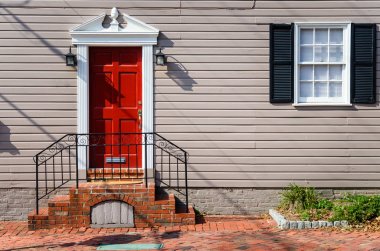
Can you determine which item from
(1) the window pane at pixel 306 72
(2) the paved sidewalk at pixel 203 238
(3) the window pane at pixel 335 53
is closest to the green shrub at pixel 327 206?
(2) the paved sidewalk at pixel 203 238

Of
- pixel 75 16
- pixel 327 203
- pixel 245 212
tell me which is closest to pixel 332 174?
pixel 327 203

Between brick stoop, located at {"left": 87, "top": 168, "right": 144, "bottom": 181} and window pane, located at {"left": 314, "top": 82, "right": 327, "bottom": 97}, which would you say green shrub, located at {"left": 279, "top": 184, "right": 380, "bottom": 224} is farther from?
brick stoop, located at {"left": 87, "top": 168, "right": 144, "bottom": 181}

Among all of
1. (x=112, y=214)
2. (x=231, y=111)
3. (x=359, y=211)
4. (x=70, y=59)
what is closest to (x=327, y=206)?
(x=359, y=211)

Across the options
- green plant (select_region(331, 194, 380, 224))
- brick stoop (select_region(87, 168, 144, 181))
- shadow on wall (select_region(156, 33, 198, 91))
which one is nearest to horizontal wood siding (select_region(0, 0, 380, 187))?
shadow on wall (select_region(156, 33, 198, 91))

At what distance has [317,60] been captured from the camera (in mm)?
9125

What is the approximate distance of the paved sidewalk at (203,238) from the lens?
23.1ft

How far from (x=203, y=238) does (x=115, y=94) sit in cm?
308

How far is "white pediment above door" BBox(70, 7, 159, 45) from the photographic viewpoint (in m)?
8.95

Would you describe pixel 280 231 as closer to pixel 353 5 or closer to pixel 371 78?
pixel 371 78

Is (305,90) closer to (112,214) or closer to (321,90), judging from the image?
(321,90)

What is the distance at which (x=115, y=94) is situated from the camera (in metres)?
9.14

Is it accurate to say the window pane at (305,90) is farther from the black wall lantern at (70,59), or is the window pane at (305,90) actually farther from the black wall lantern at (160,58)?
the black wall lantern at (70,59)

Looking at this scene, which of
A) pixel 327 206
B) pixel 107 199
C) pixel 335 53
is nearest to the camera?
pixel 107 199

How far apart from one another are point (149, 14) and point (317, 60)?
9.90 ft
